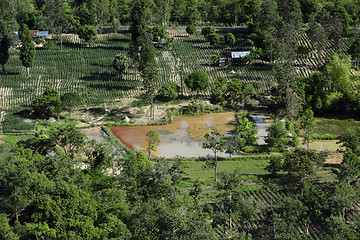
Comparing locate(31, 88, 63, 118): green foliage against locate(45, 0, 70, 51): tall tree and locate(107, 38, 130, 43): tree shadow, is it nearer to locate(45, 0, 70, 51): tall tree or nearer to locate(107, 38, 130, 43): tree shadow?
locate(45, 0, 70, 51): tall tree

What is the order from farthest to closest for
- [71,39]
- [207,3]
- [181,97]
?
[207,3]
[71,39]
[181,97]

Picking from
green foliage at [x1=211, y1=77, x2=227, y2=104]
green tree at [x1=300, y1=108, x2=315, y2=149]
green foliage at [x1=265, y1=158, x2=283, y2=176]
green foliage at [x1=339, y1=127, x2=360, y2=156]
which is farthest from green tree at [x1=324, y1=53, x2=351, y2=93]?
green foliage at [x1=265, y1=158, x2=283, y2=176]

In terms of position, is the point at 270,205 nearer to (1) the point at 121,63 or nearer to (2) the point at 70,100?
(2) the point at 70,100

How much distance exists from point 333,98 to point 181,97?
26.2 m

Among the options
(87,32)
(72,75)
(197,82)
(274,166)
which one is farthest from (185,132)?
(87,32)

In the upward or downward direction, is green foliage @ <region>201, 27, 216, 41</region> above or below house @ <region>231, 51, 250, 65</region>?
above

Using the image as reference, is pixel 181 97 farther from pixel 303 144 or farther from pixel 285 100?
pixel 303 144

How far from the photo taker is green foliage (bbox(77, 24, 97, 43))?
111m

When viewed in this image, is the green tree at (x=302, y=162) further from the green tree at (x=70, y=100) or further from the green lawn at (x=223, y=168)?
the green tree at (x=70, y=100)

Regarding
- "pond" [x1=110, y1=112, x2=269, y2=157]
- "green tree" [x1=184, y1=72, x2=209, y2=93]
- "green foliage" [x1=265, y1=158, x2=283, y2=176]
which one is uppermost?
"green tree" [x1=184, y1=72, x2=209, y2=93]

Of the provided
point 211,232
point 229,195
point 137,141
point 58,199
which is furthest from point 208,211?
point 137,141

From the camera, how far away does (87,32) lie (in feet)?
363

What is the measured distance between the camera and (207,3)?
138 meters

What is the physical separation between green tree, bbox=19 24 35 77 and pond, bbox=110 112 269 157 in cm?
2594
